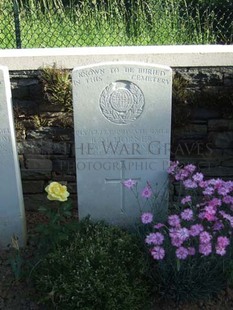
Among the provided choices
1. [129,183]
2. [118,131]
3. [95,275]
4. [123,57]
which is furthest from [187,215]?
[123,57]

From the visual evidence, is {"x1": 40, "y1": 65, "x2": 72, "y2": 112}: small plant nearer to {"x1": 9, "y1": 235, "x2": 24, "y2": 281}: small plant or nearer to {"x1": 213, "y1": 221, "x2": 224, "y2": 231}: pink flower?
{"x1": 9, "y1": 235, "x2": 24, "y2": 281}: small plant

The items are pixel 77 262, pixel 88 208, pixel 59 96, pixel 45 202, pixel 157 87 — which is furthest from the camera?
pixel 45 202

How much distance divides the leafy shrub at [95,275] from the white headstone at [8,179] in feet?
1.53

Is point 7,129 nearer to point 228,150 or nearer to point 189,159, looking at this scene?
point 189,159

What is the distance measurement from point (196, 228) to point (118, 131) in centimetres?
87

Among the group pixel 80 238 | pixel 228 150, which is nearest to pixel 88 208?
pixel 80 238

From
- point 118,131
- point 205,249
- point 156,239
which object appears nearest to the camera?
point 205,249

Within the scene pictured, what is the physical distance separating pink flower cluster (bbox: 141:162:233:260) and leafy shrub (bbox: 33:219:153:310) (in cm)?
20

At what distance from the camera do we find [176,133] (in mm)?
3943

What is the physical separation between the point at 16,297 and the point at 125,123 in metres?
1.31

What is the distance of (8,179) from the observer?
3.38 metres

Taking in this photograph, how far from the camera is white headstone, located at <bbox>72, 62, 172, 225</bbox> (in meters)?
3.15

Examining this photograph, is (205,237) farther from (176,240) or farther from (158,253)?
(158,253)

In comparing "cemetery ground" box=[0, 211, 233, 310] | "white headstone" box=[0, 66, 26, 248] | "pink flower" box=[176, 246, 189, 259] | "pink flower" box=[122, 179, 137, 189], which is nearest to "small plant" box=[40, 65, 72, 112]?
"white headstone" box=[0, 66, 26, 248]
